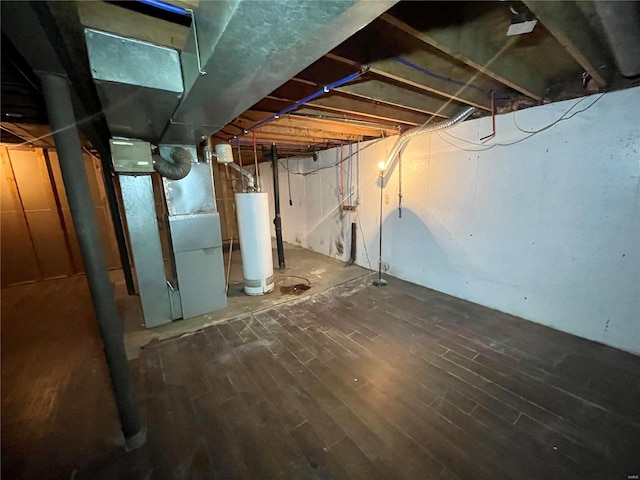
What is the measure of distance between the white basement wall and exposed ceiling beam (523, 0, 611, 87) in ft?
1.83

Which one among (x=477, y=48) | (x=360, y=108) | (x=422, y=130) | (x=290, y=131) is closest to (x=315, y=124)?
(x=290, y=131)

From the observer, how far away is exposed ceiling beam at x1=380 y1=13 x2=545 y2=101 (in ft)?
4.28

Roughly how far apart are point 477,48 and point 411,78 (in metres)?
0.40

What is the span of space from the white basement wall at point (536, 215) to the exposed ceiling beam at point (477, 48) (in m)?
0.63

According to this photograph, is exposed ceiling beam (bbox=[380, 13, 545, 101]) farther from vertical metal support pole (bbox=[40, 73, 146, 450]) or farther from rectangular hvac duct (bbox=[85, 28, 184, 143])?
vertical metal support pole (bbox=[40, 73, 146, 450])

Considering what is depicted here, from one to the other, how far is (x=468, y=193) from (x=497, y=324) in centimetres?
141

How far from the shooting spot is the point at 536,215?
7.95 ft

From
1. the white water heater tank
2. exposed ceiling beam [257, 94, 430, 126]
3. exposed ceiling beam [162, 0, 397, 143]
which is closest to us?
exposed ceiling beam [162, 0, 397, 143]

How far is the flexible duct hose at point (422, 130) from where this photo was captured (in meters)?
2.67

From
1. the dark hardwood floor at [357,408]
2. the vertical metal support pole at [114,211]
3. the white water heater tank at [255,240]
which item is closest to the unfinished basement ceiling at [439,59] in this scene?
the vertical metal support pole at [114,211]

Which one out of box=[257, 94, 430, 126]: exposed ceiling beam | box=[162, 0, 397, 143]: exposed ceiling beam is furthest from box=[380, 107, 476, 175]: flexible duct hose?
box=[162, 0, 397, 143]: exposed ceiling beam

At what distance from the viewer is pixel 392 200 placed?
377cm

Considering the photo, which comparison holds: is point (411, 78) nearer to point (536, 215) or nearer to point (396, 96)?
point (396, 96)

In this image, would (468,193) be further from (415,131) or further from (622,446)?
(622,446)
